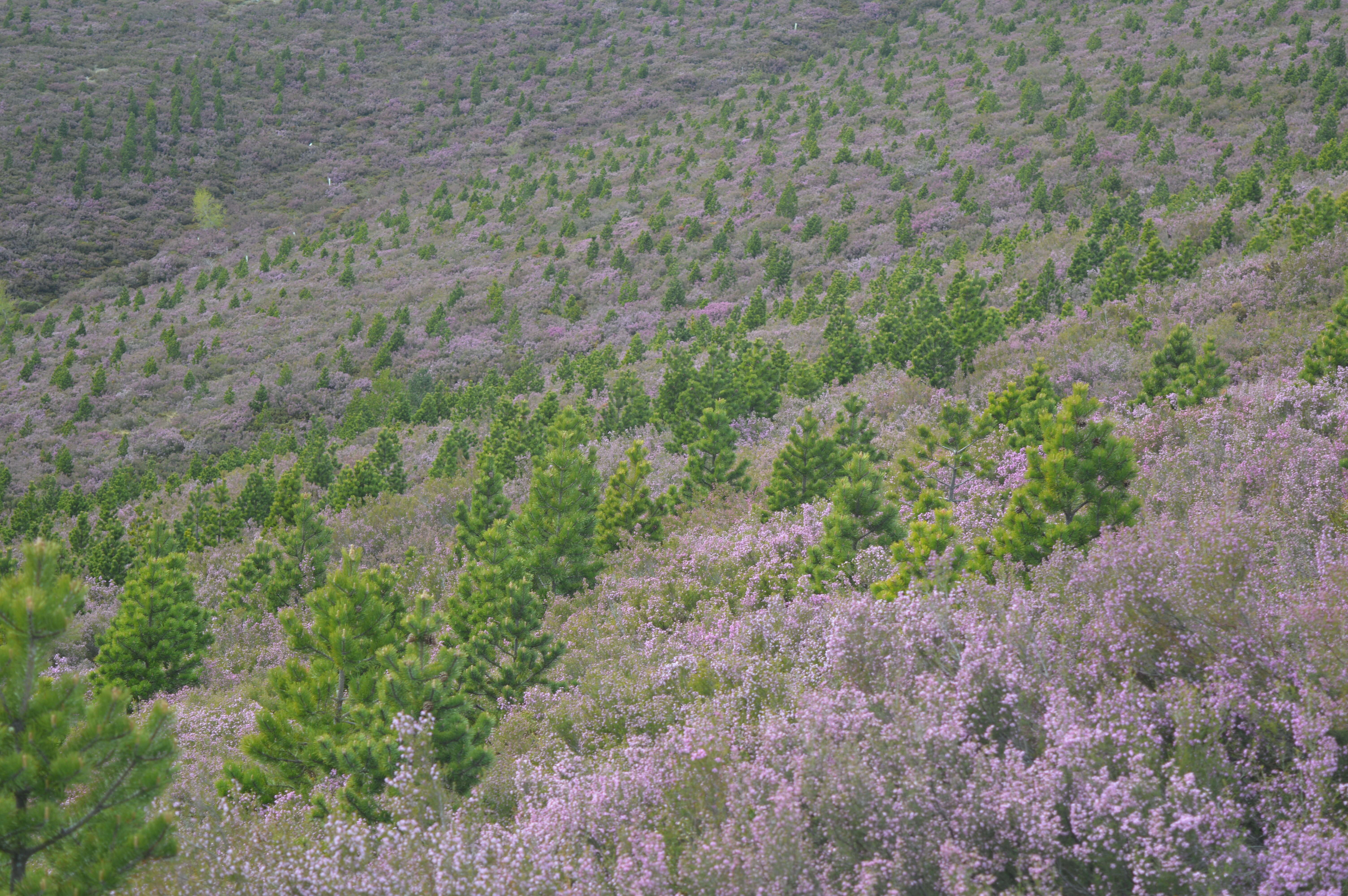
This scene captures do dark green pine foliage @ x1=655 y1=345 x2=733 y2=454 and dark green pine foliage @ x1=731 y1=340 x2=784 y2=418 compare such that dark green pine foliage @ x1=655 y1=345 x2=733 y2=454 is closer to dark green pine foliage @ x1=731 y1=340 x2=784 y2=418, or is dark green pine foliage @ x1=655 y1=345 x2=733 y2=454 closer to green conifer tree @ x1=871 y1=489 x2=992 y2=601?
dark green pine foliage @ x1=731 y1=340 x2=784 y2=418

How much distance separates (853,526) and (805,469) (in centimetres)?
394

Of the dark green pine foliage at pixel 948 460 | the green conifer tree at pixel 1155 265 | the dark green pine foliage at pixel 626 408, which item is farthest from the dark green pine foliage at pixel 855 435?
the green conifer tree at pixel 1155 265

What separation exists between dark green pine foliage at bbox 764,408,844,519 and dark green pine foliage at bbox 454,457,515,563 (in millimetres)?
5922

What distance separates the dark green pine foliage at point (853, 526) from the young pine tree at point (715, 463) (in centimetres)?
565

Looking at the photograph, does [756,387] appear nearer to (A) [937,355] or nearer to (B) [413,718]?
(A) [937,355]

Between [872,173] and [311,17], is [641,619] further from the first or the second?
[311,17]

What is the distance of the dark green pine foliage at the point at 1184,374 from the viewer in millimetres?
12109

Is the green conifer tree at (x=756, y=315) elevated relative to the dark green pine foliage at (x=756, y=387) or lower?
lower

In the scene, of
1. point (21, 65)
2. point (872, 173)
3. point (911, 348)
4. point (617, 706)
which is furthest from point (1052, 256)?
point (21, 65)

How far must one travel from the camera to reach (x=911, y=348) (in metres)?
22.9

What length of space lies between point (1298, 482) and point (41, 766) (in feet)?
29.6

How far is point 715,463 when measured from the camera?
644 inches

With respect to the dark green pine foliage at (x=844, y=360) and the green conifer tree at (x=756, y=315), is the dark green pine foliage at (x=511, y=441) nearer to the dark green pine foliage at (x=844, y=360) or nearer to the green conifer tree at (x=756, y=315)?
the dark green pine foliage at (x=844, y=360)

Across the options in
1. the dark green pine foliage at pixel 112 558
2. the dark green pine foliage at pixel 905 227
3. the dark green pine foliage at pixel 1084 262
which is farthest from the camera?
the dark green pine foliage at pixel 905 227
